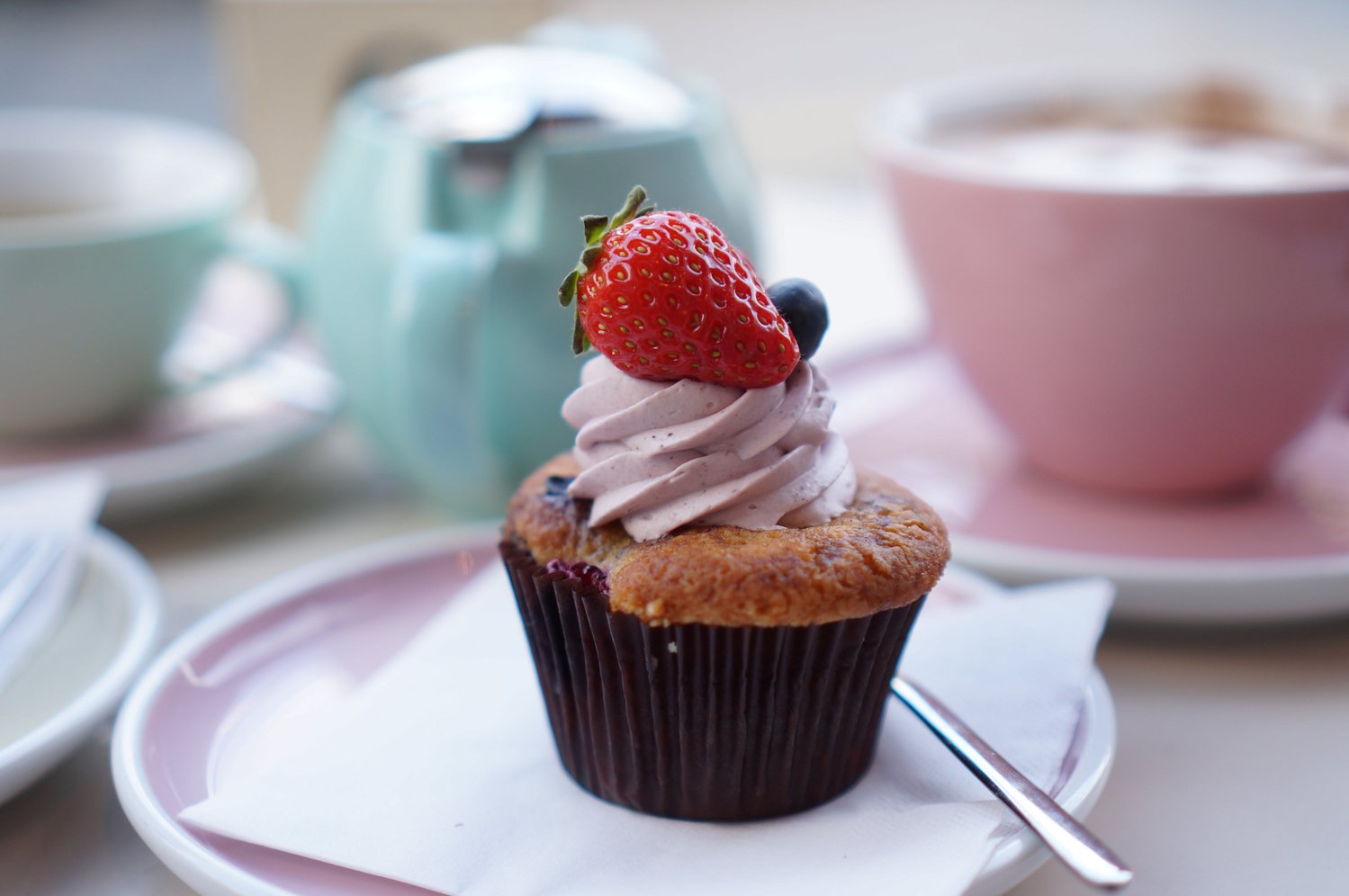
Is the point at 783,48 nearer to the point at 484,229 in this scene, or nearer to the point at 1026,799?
the point at 484,229

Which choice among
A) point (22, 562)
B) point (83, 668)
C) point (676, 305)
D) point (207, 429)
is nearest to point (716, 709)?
point (676, 305)

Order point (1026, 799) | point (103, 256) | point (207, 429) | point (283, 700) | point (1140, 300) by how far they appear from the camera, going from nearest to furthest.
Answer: point (1026, 799)
point (283, 700)
point (1140, 300)
point (103, 256)
point (207, 429)

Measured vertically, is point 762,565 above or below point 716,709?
above

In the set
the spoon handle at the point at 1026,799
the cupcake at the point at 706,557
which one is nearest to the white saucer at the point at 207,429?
the cupcake at the point at 706,557

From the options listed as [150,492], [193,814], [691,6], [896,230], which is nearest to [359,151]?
[150,492]

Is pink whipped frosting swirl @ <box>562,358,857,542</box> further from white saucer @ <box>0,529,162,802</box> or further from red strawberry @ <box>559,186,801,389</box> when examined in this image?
white saucer @ <box>0,529,162,802</box>

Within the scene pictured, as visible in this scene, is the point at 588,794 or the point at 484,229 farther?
the point at 484,229
